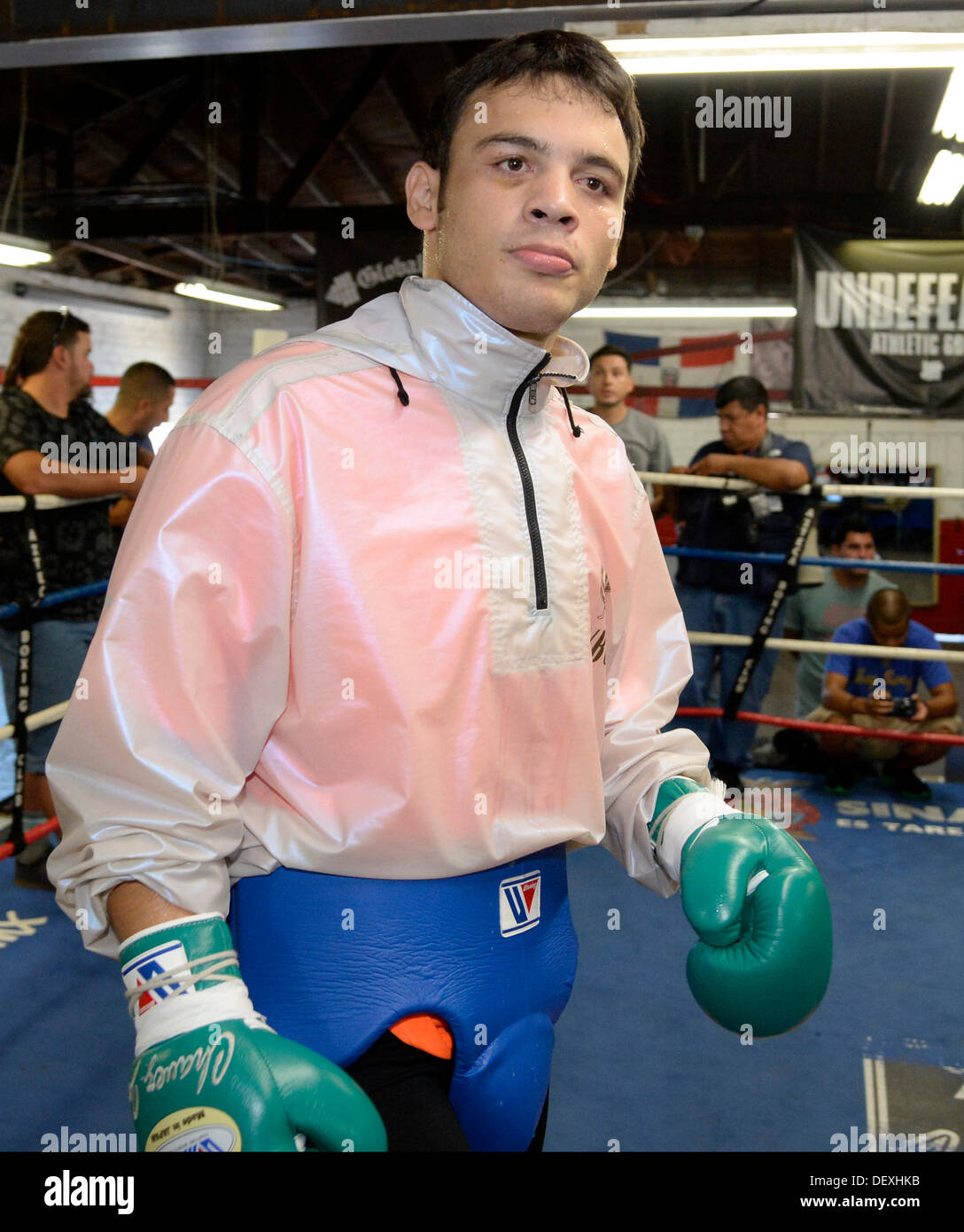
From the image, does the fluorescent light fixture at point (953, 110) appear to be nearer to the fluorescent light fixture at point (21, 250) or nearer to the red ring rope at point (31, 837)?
the red ring rope at point (31, 837)

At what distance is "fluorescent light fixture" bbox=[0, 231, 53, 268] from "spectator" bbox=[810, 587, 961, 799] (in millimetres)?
4500

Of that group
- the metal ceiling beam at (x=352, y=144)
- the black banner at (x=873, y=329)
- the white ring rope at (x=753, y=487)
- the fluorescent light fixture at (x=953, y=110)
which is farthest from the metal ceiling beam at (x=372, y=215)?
the white ring rope at (x=753, y=487)

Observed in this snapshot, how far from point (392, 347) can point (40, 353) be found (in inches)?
97.5

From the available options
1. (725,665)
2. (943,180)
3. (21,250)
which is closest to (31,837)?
(725,665)

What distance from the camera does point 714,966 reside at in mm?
1095

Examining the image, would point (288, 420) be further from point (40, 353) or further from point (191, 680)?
point (40, 353)

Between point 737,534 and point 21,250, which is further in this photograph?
point 21,250

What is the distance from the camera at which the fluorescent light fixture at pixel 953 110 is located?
4005 millimetres

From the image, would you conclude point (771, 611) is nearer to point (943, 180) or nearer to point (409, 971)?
point (943, 180)

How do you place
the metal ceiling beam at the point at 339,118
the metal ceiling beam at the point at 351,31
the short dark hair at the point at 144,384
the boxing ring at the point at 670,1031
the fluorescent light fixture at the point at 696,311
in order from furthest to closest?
1. the fluorescent light fixture at the point at 696,311
2. the metal ceiling beam at the point at 339,118
3. the short dark hair at the point at 144,384
4. the metal ceiling beam at the point at 351,31
5. the boxing ring at the point at 670,1031

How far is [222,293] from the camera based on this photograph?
24.8ft

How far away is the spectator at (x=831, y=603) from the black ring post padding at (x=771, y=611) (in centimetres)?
78

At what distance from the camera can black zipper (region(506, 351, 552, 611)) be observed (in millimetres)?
1041

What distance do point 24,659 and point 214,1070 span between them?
2.20 metres
